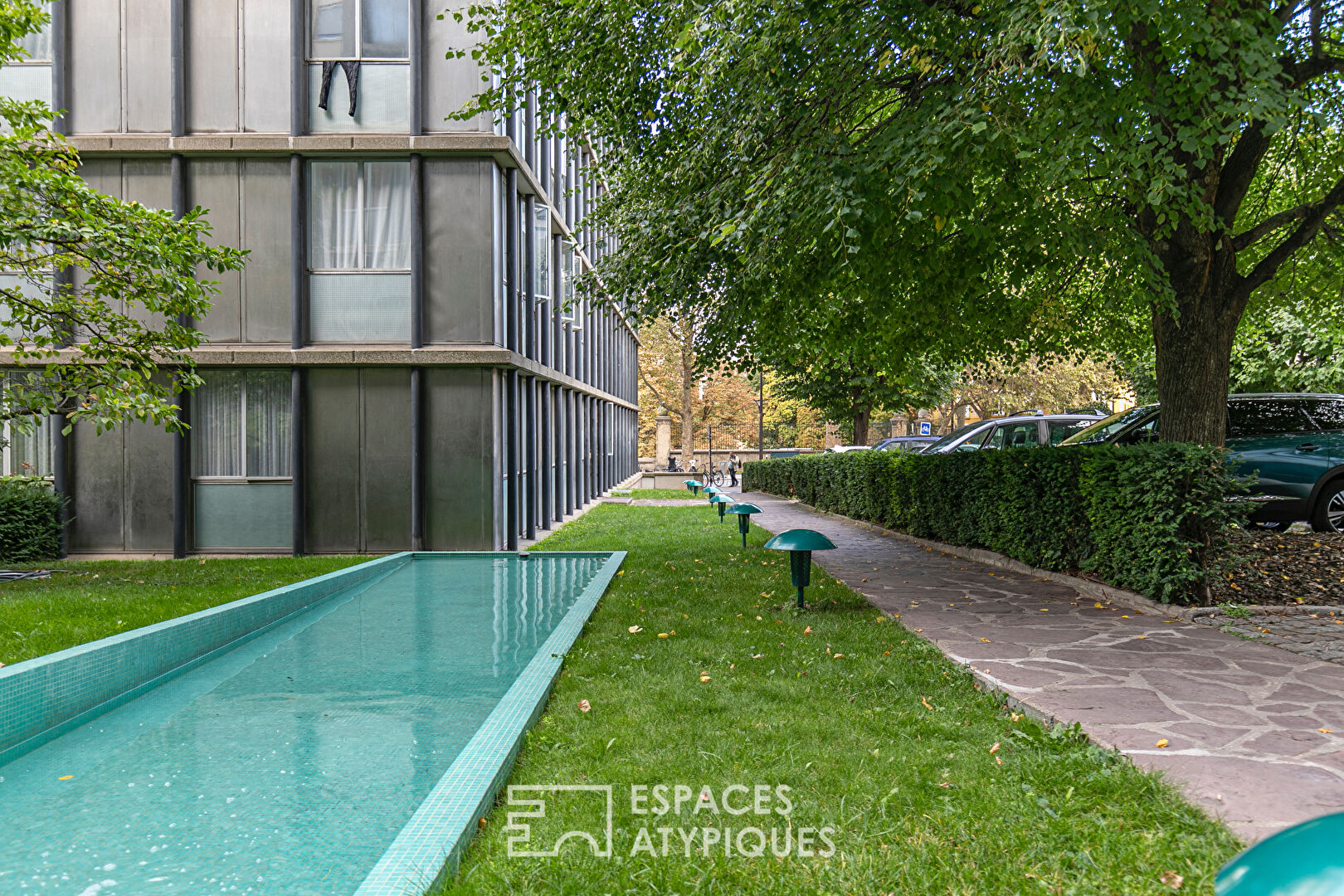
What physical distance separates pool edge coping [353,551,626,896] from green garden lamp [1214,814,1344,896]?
229 centimetres

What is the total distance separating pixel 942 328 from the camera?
11391 mm

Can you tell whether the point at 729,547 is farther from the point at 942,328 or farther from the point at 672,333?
the point at 672,333

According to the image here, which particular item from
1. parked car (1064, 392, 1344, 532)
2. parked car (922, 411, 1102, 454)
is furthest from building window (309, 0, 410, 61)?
parked car (1064, 392, 1344, 532)

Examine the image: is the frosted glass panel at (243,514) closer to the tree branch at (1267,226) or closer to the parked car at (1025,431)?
the parked car at (1025,431)

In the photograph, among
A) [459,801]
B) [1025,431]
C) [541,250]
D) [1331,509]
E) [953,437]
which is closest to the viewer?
[459,801]

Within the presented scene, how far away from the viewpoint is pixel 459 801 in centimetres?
339

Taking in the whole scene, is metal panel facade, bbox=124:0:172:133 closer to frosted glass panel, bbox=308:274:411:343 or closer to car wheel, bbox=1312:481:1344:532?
frosted glass panel, bbox=308:274:411:343

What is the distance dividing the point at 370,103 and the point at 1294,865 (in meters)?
14.6

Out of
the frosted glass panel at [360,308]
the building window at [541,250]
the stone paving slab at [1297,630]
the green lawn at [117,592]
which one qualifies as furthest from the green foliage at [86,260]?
the stone paving slab at [1297,630]

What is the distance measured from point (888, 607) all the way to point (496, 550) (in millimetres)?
6984

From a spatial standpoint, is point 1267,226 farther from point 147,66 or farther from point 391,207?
point 147,66

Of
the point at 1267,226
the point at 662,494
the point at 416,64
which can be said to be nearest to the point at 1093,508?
the point at 1267,226

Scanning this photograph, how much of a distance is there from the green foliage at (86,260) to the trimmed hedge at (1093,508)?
31.5 ft

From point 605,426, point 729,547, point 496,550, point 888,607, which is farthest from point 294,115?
point 605,426
